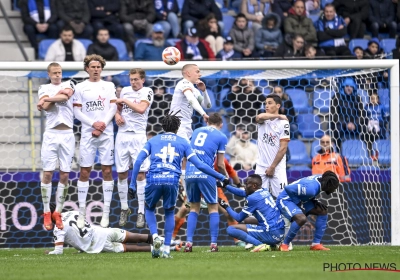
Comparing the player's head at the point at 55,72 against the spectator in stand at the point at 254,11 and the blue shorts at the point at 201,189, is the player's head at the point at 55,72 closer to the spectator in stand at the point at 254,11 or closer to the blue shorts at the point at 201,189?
the blue shorts at the point at 201,189

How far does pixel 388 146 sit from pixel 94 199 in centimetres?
518

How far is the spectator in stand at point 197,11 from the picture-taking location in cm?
2100

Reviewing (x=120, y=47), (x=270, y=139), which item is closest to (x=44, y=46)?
(x=120, y=47)

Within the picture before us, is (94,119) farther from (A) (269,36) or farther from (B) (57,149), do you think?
(A) (269,36)

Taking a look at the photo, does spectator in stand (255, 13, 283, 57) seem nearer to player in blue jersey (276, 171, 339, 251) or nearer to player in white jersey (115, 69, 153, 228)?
player in white jersey (115, 69, 153, 228)

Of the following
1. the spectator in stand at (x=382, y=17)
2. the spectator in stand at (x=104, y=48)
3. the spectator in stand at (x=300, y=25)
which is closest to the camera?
the spectator in stand at (x=104, y=48)

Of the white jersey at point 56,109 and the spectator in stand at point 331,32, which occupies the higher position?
the spectator in stand at point 331,32

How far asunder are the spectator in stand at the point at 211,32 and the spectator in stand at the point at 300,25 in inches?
63.6

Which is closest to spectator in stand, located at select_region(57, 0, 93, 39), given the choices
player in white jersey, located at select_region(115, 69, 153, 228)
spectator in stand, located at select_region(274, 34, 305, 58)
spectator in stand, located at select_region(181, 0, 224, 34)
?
spectator in stand, located at select_region(181, 0, 224, 34)

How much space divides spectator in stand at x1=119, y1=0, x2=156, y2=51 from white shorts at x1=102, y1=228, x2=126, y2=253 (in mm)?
7405

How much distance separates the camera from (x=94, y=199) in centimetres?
1670

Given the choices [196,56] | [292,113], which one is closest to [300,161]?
[292,113]

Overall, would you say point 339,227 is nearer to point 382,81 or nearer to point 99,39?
point 382,81

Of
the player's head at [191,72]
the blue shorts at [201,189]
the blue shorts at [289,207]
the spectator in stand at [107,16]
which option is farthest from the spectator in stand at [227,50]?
the blue shorts at [289,207]
